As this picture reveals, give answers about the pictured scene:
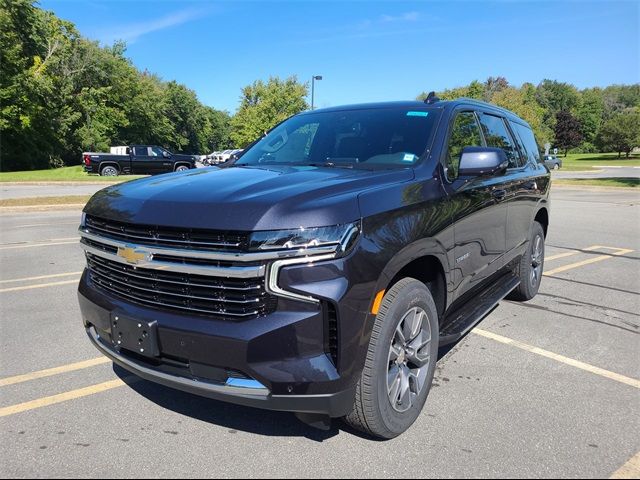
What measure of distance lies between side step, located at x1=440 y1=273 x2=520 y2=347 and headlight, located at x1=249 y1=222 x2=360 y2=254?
1.30 meters

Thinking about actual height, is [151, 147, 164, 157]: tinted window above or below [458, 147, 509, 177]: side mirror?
below

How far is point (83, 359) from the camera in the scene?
3.94 meters

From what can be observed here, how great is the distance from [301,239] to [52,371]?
260cm

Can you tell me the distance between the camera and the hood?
2305 millimetres

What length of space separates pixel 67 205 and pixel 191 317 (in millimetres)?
14534

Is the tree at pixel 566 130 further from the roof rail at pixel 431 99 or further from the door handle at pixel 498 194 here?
the roof rail at pixel 431 99

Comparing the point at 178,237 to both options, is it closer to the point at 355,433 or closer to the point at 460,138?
the point at 355,433

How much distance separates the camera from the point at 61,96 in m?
44.1

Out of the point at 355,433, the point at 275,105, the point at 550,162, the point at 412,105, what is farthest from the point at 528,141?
the point at 275,105

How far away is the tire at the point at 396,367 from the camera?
8.23 feet

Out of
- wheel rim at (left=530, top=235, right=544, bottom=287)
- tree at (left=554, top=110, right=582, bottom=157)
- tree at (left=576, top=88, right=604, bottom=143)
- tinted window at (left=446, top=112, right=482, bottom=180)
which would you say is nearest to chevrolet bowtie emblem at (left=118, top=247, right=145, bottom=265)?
tinted window at (left=446, top=112, right=482, bottom=180)

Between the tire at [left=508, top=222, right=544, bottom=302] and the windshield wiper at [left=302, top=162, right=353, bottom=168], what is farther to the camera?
the tire at [left=508, top=222, right=544, bottom=302]

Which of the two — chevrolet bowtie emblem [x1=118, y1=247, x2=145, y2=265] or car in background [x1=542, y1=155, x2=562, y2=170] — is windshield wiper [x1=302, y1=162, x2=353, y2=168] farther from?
car in background [x1=542, y1=155, x2=562, y2=170]

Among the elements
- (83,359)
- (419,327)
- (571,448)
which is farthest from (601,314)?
(83,359)
